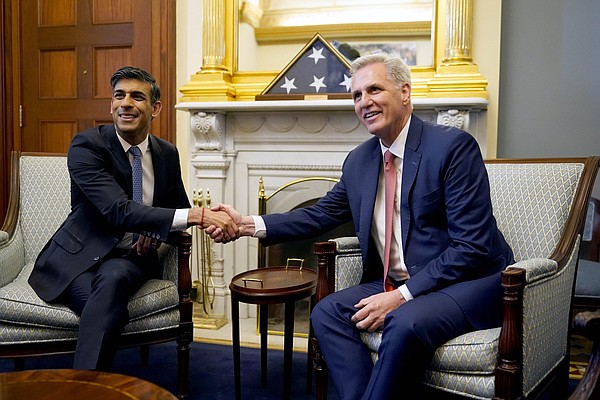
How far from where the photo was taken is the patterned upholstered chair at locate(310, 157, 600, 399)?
1601 mm

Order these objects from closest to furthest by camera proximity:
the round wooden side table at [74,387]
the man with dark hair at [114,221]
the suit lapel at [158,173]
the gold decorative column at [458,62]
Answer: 1. the round wooden side table at [74,387]
2. the man with dark hair at [114,221]
3. the suit lapel at [158,173]
4. the gold decorative column at [458,62]

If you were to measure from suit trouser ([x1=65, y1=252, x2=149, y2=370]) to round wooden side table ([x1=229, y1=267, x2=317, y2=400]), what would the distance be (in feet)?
1.33

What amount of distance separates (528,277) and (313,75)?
1.90 meters

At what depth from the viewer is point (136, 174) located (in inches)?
93.0

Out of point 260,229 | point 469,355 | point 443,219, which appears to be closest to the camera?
point 469,355

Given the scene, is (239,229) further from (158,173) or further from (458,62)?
(458,62)

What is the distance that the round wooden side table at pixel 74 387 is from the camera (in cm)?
130

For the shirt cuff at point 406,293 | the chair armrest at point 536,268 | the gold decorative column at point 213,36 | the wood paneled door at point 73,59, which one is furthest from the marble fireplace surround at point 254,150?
the shirt cuff at point 406,293

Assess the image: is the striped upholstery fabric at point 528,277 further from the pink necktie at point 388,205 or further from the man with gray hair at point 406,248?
the pink necktie at point 388,205

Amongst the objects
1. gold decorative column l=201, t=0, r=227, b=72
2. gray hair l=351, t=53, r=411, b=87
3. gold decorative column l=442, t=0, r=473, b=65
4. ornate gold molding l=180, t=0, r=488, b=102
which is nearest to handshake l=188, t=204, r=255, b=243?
gray hair l=351, t=53, r=411, b=87

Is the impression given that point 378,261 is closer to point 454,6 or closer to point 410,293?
point 410,293

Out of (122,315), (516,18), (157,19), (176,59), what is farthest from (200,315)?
(516,18)

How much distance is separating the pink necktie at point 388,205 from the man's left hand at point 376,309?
0.19m

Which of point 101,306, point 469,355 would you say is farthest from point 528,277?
point 101,306
